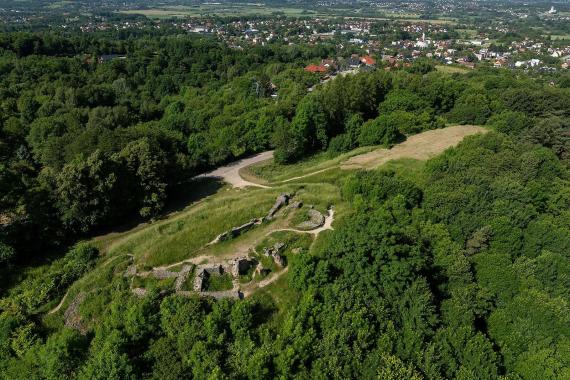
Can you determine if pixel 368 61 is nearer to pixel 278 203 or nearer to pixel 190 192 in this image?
pixel 190 192

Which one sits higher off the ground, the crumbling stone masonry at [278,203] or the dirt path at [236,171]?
the crumbling stone masonry at [278,203]

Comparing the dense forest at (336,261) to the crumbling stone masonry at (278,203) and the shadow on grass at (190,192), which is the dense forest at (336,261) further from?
the crumbling stone masonry at (278,203)

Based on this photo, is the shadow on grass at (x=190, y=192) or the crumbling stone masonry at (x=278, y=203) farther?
the shadow on grass at (x=190, y=192)

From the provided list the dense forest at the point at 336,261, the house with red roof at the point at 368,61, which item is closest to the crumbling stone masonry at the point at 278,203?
the dense forest at the point at 336,261

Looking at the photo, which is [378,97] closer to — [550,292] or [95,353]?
[550,292]

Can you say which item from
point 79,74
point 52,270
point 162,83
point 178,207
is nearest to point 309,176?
point 178,207

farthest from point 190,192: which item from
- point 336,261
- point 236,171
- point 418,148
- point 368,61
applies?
point 368,61
